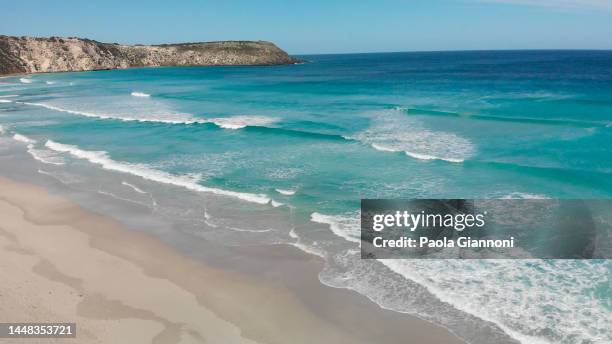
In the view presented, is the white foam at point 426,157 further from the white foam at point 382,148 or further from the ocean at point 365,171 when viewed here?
the white foam at point 382,148

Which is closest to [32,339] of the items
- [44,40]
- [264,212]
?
[264,212]

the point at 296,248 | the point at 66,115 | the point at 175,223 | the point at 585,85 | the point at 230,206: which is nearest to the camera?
the point at 296,248

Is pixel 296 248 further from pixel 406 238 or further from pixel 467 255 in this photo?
pixel 467 255

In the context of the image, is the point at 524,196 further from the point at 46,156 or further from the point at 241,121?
the point at 46,156

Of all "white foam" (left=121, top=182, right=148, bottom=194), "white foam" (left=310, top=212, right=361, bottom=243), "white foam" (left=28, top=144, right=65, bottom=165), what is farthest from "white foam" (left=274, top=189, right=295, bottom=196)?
"white foam" (left=28, top=144, right=65, bottom=165)

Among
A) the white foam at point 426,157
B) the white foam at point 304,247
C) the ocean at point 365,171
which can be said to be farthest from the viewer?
the white foam at point 426,157

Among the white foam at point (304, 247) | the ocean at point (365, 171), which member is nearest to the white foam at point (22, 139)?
the ocean at point (365, 171)
